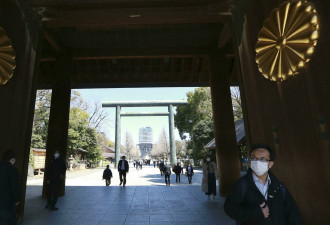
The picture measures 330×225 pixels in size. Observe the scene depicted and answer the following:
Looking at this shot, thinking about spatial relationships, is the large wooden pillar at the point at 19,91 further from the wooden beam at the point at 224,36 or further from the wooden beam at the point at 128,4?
the wooden beam at the point at 224,36

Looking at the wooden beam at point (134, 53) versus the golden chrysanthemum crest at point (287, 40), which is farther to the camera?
the wooden beam at point (134, 53)

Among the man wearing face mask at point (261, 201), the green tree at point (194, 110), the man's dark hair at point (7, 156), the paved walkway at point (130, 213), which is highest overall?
the green tree at point (194, 110)

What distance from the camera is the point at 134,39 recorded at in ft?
24.8

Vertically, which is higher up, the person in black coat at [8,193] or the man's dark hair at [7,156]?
the man's dark hair at [7,156]

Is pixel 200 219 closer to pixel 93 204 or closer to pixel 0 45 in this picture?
pixel 93 204

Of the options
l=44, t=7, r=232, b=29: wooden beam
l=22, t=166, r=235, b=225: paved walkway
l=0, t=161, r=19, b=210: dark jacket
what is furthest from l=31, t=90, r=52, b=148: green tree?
l=0, t=161, r=19, b=210: dark jacket

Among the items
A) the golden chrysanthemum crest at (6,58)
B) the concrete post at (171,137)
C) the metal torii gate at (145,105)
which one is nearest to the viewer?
the golden chrysanthemum crest at (6,58)

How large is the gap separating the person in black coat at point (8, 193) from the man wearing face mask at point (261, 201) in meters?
2.83

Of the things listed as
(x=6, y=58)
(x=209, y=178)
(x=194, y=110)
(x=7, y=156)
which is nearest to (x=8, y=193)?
(x=7, y=156)

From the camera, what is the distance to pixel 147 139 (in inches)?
4943

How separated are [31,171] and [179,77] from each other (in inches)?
533

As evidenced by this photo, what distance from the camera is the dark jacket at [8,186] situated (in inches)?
103

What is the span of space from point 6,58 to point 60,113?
3.71m

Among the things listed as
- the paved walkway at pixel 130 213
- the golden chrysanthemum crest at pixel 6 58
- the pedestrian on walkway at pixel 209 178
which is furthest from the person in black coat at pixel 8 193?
the pedestrian on walkway at pixel 209 178
